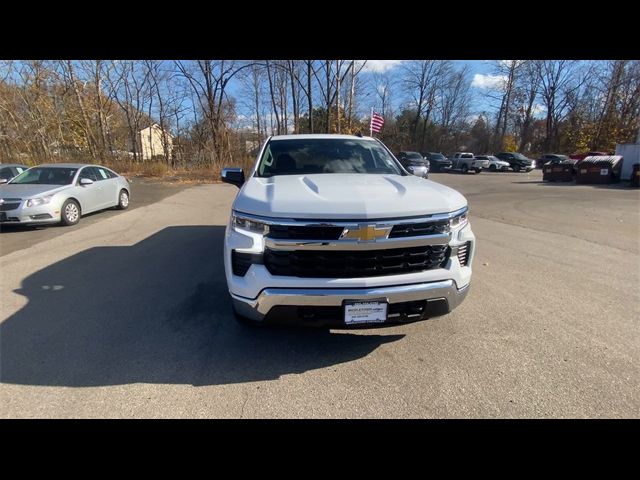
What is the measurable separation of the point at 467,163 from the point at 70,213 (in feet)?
106

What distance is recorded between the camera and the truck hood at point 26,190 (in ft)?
23.9

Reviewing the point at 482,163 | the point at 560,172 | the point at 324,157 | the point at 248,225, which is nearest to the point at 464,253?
the point at 248,225

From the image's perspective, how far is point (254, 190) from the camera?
110 inches

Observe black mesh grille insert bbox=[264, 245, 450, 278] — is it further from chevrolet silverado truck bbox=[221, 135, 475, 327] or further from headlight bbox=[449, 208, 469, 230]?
headlight bbox=[449, 208, 469, 230]

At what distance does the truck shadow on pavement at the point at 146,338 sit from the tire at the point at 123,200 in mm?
6119

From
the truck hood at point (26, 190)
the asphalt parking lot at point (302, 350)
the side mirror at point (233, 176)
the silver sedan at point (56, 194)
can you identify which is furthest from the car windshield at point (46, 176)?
the side mirror at point (233, 176)

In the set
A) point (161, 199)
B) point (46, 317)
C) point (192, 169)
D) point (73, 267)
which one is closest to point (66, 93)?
point (192, 169)

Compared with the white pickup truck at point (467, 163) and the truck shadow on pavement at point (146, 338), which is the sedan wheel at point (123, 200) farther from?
the white pickup truck at point (467, 163)

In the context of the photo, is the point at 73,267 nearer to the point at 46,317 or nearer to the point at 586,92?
the point at 46,317

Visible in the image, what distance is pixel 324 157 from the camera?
4.04 m

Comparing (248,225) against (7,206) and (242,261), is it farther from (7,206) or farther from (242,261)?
(7,206)

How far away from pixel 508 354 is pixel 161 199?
1337 cm

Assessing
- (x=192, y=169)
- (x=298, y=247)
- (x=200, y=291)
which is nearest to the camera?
(x=298, y=247)
